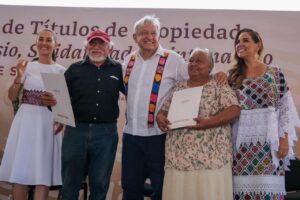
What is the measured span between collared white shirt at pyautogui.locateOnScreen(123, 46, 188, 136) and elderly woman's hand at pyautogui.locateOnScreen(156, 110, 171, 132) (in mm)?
104

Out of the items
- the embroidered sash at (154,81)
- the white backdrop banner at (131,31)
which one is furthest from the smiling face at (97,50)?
the white backdrop banner at (131,31)

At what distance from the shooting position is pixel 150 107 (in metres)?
2.85

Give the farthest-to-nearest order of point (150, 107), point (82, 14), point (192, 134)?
point (82, 14)
point (150, 107)
point (192, 134)

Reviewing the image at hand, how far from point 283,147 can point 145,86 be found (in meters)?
1.00

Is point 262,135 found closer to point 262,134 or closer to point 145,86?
point 262,134

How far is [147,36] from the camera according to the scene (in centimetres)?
290

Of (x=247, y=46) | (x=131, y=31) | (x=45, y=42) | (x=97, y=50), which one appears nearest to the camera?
(x=247, y=46)

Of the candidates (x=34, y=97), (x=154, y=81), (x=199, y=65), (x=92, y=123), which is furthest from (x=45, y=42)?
(x=199, y=65)

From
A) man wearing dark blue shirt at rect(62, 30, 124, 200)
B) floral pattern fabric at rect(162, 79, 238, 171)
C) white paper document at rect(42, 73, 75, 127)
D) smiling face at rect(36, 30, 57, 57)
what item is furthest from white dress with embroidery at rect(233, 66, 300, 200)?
smiling face at rect(36, 30, 57, 57)

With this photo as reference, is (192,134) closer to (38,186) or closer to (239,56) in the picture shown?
(239,56)

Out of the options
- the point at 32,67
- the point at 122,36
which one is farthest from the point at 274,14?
the point at 32,67

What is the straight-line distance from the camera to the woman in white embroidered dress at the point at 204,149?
2.52 meters

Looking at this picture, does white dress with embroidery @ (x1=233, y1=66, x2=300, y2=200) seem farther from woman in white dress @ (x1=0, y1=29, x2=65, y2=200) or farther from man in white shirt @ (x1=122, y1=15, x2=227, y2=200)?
woman in white dress @ (x1=0, y1=29, x2=65, y2=200)

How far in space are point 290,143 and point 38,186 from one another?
6.34 feet
